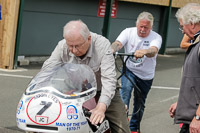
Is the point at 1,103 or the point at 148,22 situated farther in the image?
the point at 1,103

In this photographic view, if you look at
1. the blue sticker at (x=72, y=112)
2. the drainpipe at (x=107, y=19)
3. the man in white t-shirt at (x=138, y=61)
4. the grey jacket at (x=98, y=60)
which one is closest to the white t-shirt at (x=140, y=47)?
the man in white t-shirt at (x=138, y=61)

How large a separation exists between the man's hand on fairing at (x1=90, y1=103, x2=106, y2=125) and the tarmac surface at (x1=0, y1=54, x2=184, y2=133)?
9.92 feet

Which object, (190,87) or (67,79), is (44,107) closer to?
(67,79)

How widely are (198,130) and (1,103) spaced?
4.90m

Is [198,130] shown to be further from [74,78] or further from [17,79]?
[17,79]

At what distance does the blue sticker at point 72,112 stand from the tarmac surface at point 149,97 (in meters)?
3.20

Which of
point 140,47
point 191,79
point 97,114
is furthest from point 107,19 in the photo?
point 97,114

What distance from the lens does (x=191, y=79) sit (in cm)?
362

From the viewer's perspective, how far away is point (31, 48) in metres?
12.5

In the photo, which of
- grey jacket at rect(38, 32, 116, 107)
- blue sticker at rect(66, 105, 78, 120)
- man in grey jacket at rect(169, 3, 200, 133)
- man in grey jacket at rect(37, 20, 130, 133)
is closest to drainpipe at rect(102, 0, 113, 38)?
man in grey jacket at rect(37, 20, 130, 133)

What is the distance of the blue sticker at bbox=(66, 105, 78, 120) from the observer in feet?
10.5

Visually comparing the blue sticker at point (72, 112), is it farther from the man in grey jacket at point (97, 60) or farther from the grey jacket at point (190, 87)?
the grey jacket at point (190, 87)

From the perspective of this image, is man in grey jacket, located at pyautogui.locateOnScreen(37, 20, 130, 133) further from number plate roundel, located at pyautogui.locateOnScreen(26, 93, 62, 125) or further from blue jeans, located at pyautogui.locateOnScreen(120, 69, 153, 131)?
blue jeans, located at pyautogui.locateOnScreen(120, 69, 153, 131)

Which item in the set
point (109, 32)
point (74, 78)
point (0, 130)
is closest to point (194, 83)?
point (74, 78)
